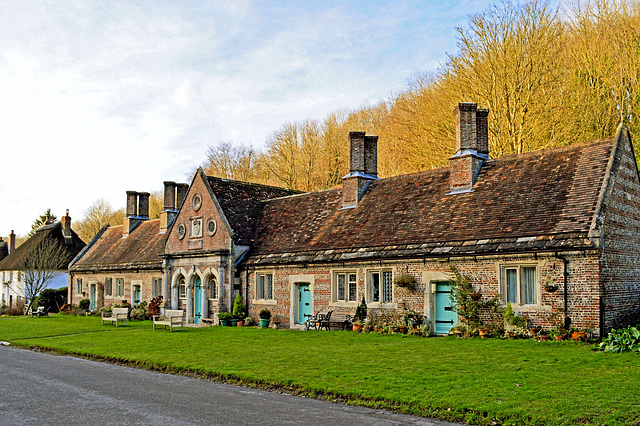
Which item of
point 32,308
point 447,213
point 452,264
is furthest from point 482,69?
point 32,308

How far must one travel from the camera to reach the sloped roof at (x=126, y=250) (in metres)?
39.9

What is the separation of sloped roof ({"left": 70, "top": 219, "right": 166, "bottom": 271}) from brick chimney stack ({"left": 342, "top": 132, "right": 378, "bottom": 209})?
1491 cm

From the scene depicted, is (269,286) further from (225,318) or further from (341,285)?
(341,285)

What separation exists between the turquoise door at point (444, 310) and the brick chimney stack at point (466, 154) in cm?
455

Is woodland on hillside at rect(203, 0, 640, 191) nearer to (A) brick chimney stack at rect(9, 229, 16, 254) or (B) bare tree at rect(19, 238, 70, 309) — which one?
(B) bare tree at rect(19, 238, 70, 309)

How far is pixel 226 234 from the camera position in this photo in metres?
31.0

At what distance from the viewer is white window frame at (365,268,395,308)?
924 inches

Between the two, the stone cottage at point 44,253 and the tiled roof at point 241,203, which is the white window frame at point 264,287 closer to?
the tiled roof at point 241,203

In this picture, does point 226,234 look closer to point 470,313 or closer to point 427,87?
point 470,313

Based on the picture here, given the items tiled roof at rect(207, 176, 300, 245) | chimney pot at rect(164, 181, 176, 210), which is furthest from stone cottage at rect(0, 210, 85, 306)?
tiled roof at rect(207, 176, 300, 245)

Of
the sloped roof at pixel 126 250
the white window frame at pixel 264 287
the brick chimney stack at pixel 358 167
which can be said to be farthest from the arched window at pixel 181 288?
the brick chimney stack at pixel 358 167

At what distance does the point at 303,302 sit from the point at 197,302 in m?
8.30

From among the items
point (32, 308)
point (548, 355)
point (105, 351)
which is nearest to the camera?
point (548, 355)

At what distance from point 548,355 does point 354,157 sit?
51.1 ft
